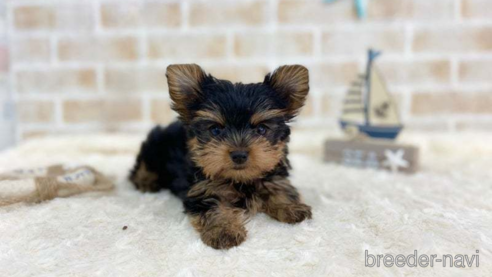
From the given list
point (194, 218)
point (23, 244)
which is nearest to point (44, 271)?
point (23, 244)

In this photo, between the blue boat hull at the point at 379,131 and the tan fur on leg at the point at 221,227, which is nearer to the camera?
the tan fur on leg at the point at 221,227

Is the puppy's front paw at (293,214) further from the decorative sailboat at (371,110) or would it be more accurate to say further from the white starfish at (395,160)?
the decorative sailboat at (371,110)

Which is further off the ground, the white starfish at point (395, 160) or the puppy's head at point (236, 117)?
the puppy's head at point (236, 117)

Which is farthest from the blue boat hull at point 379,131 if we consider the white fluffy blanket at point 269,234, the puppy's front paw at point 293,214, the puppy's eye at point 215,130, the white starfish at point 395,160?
the puppy's eye at point 215,130

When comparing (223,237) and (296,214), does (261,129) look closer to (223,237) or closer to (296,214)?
(296,214)

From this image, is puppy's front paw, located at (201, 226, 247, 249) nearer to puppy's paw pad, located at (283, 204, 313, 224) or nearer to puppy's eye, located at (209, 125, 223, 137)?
puppy's paw pad, located at (283, 204, 313, 224)

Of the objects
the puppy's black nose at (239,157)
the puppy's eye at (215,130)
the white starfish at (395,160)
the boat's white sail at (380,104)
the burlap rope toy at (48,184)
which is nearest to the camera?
the puppy's black nose at (239,157)
